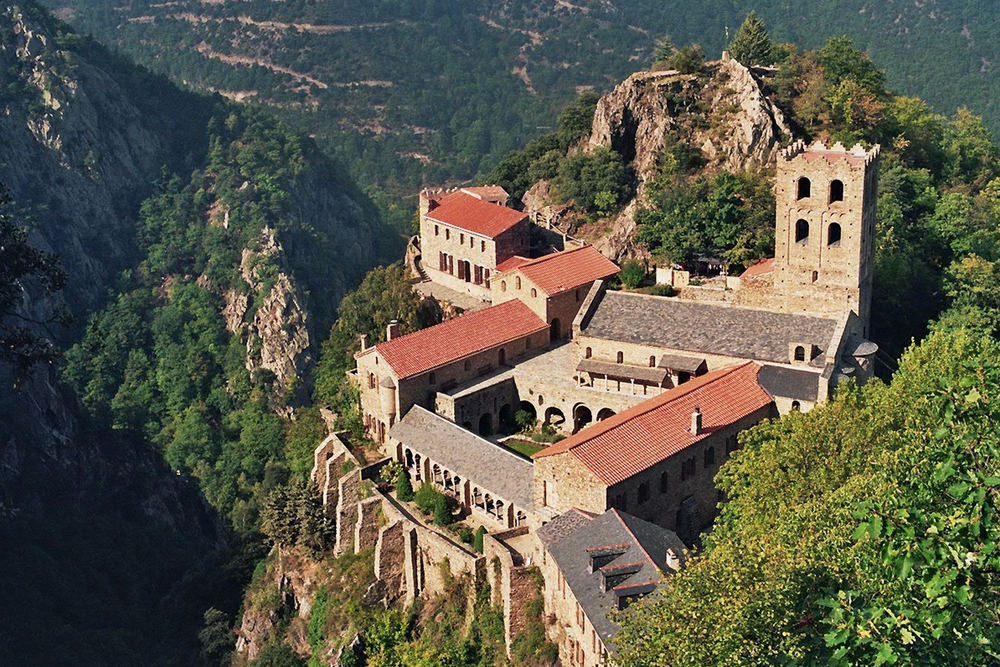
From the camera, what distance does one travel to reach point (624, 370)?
67125 mm

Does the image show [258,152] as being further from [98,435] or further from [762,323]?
[762,323]

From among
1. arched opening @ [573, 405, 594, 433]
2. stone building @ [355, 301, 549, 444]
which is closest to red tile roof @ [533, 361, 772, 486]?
arched opening @ [573, 405, 594, 433]

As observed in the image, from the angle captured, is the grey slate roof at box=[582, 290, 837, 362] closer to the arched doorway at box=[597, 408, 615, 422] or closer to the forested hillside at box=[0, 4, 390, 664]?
the arched doorway at box=[597, 408, 615, 422]

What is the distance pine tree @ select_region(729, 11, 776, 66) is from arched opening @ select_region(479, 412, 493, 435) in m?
43.6

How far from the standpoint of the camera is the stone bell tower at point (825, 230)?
66938 mm

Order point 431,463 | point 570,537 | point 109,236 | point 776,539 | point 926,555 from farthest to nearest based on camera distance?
point 109,236
point 431,463
point 570,537
point 776,539
point 926,555

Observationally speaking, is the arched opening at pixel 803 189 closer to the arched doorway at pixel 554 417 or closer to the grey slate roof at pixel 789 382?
the grey slate roof at pixel 789 382

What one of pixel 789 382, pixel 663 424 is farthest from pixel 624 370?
pixel 663 424

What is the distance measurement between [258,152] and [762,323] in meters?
107

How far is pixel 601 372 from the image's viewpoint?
67.2 metres

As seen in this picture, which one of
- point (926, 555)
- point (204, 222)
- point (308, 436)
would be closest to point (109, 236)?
point (204, 222)

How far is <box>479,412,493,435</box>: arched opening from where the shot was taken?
68438 millimetres

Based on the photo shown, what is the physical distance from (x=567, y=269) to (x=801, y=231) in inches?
537

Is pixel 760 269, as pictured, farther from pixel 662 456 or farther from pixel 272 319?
pixel 272 319
